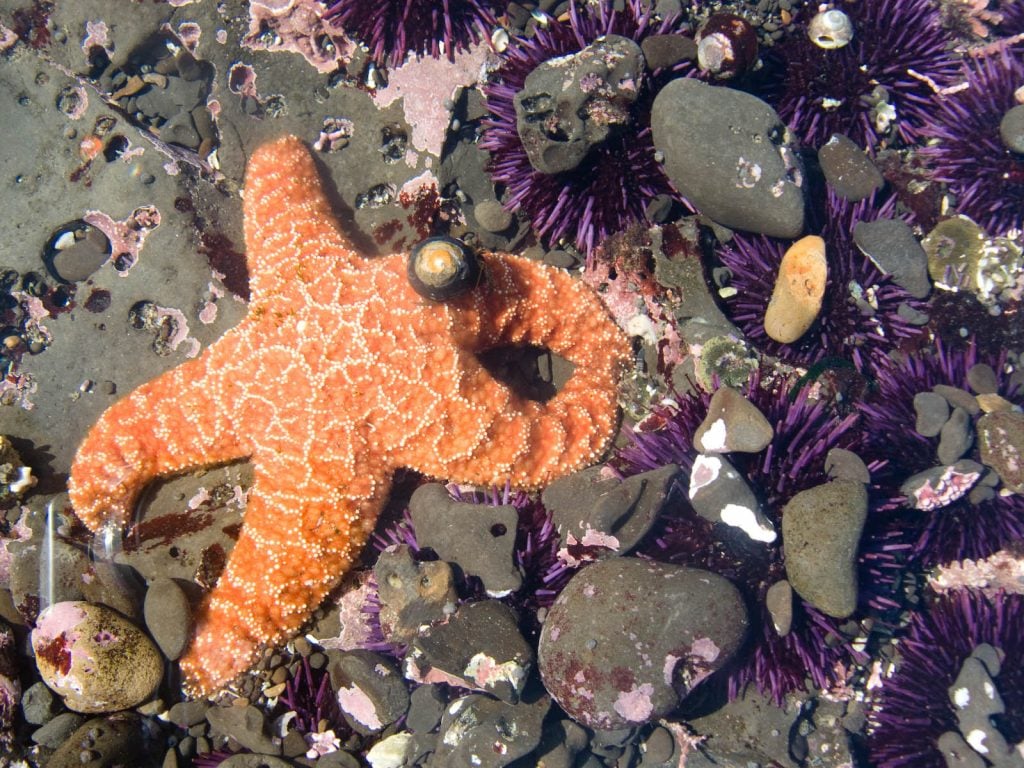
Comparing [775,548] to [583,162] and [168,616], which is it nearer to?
[583,162]

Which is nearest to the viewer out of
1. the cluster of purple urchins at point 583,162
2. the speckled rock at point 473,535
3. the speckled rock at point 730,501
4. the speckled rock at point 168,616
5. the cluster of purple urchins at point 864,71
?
the speckled rock at point 730,501

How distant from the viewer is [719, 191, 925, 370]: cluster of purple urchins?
448cm

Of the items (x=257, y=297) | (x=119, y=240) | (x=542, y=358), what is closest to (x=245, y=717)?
(x=257, y=297)

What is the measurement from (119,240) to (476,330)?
2918 millimetres

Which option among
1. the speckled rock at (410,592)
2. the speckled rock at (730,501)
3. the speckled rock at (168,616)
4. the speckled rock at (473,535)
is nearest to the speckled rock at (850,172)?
the speckled rock at (730,501)

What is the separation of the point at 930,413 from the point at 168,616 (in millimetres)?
5230

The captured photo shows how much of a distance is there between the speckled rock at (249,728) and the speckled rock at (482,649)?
1.35 meters

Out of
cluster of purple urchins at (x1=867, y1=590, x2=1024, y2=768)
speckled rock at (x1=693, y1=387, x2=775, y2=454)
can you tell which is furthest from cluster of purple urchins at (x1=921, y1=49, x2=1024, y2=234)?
cluster of purple urchins at (x1=867, y1=590, x2=1024, y2=768)

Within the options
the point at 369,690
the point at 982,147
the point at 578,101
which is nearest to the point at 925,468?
the point at 982,147

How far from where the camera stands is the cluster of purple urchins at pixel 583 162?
179 inches

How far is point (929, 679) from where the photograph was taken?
167 inches

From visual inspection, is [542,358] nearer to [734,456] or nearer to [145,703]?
[734,456]

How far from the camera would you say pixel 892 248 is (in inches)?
180

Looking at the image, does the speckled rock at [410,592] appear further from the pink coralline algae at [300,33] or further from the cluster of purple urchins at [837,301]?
the pink coralline algae at [300,33]
